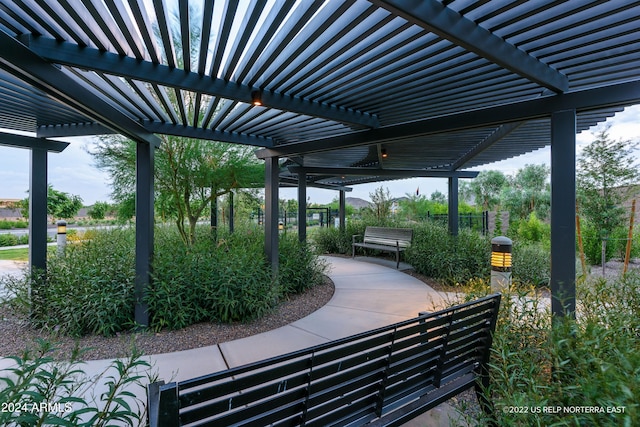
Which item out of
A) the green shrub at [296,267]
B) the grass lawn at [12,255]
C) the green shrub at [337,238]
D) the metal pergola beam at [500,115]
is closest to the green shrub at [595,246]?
the metal pergola beam at [500,115]

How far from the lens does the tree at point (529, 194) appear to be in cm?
1355

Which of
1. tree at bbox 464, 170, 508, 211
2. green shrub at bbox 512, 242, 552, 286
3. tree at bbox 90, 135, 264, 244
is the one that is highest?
tree at bbox 464, 170, 508, 211

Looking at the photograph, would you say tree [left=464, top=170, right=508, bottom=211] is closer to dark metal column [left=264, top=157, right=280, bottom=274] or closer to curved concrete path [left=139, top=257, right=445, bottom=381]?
curved concrete path [left=139, top=257, right=445, bottom=381]

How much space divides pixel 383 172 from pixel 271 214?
3.86 m

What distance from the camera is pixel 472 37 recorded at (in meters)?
1.84

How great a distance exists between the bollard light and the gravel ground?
236 centimetres

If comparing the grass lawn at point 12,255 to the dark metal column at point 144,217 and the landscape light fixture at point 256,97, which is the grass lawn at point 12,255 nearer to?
the dark metal column at point 144,217

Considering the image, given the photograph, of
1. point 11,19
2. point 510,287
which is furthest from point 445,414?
point 11,19

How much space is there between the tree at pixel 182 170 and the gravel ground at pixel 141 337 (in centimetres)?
241

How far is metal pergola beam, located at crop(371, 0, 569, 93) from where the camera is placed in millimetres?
1535

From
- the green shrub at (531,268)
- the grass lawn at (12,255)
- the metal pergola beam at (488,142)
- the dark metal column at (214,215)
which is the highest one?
the metal pergola beam at (488,142)

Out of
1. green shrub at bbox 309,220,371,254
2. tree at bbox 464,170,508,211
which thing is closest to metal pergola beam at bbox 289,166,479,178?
green shrub at bbox 309,220,371,254

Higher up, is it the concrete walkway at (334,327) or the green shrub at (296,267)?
the green shrub at (296,267)

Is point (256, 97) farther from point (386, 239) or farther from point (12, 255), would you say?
point (12, 255)
